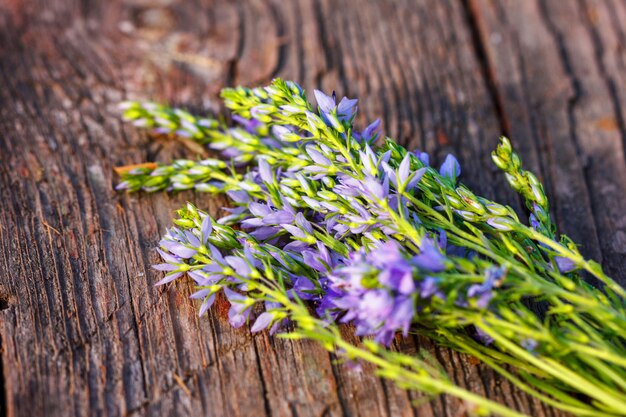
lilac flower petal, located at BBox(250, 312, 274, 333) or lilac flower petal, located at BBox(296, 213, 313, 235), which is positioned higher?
lilac flower petal, located at BBox(296, 213, 313, 235)

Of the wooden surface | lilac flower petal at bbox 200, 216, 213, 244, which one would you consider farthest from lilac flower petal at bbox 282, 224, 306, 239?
the wooden surface

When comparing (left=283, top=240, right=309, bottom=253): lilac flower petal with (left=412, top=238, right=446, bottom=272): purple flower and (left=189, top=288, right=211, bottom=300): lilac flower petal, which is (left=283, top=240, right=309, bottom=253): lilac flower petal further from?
(left=412, top=238, right=446, bottom=272): purple flower

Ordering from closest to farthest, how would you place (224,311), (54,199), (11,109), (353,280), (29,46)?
1. (353,280)
2. (224,311)
3. (54,199)
4. (11,109)
5. (29,46)

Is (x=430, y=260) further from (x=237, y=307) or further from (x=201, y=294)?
(x=201, y=294)

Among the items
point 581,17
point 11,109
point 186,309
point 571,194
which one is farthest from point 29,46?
point 581,17

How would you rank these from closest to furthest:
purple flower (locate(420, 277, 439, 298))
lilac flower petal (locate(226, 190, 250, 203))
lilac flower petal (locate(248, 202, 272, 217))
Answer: purple flower (locate(420, 277, 439, 298)) → lilac flower petal (locate(248, 202, 272, 217)) → lilac flower petal (locate(226, 190, 250, 203))

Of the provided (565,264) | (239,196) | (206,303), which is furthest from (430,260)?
(239,196)

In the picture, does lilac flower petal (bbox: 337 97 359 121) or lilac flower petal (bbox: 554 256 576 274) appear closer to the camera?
lilac flower petal (bbox: 554 256 576 274)

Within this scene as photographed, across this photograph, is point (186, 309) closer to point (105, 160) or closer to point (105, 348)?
point (105, 348)
